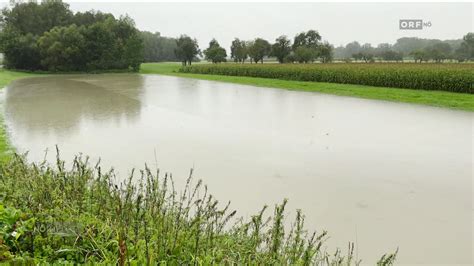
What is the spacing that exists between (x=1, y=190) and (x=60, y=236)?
178cm

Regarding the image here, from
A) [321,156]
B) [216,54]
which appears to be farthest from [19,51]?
[321,156]

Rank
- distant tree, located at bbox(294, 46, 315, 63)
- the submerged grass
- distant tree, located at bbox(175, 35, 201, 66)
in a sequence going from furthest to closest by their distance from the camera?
distant tree, located at bbox(175, 35, 201, 66) → distant tree, located at bbox(294, 46, 315, 63) → the submerged grass

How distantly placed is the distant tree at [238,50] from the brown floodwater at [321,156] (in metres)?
52.4

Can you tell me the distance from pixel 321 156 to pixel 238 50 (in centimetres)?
6226

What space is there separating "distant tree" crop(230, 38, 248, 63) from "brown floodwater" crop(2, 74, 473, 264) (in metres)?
52.4

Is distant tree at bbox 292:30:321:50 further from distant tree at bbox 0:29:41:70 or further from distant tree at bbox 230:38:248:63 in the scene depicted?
distant tree at bbox 0:29:41:70

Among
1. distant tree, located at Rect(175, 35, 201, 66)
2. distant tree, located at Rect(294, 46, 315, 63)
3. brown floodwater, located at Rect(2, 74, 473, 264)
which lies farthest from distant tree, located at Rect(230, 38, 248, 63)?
brown floodwater, located at Rect(2, 74, 473, 264)

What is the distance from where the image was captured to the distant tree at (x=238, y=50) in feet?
216

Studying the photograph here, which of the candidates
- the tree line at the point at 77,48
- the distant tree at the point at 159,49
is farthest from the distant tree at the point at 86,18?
the distant tree at the point at 159,49

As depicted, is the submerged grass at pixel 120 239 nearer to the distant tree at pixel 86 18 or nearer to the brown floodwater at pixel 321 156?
the brown floodwater at pixel 321 156

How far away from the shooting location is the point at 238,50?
223 feet

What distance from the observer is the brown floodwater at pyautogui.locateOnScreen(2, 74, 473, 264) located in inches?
182

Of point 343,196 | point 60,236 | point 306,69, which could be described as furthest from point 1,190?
point 306,69

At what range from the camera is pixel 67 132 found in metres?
10.1
